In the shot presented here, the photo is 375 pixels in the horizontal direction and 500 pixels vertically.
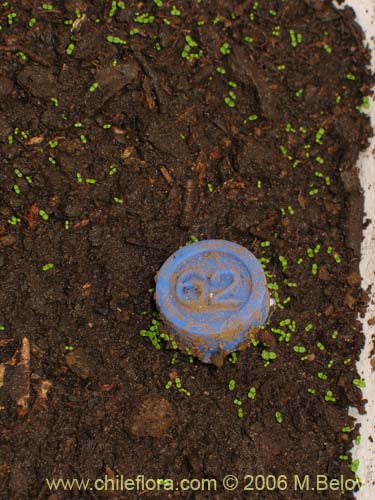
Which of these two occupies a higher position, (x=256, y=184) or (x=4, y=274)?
(x=256, y=184)

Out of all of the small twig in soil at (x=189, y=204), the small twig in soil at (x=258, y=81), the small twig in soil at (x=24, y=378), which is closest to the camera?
the small twig in soil at (x=24, y=378)

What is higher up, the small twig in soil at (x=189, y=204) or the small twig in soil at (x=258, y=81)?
the small twig in soil at (x=258, y=81)

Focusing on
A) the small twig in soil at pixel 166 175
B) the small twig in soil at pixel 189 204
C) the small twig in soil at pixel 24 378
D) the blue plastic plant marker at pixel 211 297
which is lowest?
the small twig in soil at pixel 24 378

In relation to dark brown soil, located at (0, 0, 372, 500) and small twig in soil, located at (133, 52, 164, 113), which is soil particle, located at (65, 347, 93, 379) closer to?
dark brown soil, located at (0, 0, 372, 500)

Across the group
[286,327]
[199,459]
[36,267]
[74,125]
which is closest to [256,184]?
[286,327]

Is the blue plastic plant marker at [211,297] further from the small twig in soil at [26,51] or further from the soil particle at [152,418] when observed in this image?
the small twig in soil at [26,51]

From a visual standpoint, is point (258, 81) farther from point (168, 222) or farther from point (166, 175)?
point (168, 222)

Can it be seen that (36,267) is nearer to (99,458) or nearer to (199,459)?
(99,458)

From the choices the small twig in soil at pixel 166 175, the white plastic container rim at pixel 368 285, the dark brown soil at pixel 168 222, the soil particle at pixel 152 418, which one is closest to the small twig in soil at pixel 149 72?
the dark brown soil at pixel 168 222

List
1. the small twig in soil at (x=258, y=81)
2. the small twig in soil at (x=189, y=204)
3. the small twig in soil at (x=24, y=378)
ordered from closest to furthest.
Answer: the small twig in soil at (x=24, y=378), the small twig in soil at (x=189, y=204), the small twig in soil at (x=258, y=81)
